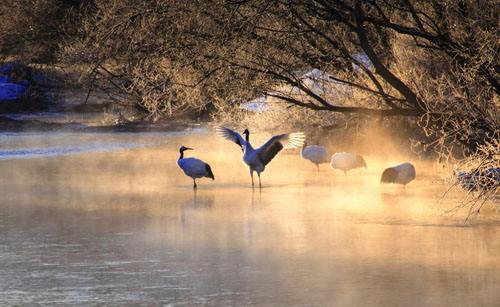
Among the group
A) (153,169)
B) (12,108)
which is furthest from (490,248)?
(12,108)

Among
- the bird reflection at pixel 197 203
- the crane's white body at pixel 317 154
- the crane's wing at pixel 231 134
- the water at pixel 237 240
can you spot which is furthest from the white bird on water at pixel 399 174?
the crane's white body at pixel 317 154

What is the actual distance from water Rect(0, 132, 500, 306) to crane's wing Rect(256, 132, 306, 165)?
0.42 metres

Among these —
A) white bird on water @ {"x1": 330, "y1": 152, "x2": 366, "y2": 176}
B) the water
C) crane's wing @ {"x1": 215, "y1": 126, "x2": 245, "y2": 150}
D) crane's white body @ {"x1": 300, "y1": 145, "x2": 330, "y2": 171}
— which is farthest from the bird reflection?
crane's white body @ {"x1": 300, "y1": 145, "x2": 330, "y2": 171}

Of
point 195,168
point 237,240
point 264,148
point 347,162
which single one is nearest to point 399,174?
point 347,162

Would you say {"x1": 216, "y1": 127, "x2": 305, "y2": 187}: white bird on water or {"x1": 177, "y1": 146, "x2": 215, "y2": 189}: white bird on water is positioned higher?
{"x1": 216, "y1": 127, "x2": 305, "y2": 187}: white bird on water

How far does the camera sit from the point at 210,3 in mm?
15594

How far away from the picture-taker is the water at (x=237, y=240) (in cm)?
952

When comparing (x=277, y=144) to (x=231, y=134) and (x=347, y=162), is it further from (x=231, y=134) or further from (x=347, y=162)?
(x=347, y=162)

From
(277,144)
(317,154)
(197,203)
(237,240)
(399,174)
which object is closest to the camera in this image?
(237,240)

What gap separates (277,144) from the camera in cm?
1906

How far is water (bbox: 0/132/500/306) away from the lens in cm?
952

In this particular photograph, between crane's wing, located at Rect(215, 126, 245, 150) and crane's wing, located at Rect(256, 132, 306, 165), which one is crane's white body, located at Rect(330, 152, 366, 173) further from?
crane's wing, located at Rect(215, 126, 245, 150)

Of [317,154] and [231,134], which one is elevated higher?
[231,134]

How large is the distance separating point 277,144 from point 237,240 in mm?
6784
